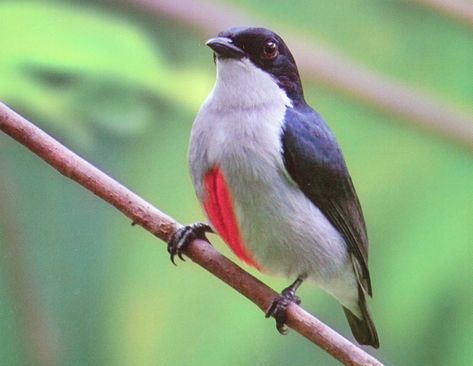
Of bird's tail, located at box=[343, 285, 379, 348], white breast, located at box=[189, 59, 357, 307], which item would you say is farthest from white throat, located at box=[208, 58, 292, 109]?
bird's tail, located at box=[343, 285, 379, 348]

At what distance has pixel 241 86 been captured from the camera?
1395 mm

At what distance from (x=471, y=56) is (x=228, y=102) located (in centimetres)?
64

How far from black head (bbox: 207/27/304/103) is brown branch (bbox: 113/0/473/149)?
34cm

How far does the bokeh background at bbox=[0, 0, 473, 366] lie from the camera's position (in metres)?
1.73

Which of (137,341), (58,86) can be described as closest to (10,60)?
(58,86)

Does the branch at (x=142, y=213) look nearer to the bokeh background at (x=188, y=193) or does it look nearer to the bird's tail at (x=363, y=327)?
the bird's tail at (x=363, y=327)

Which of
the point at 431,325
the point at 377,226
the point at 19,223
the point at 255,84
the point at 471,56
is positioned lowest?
the point at 19,223

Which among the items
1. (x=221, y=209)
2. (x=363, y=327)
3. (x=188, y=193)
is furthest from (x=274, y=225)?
(x=188, y=193)

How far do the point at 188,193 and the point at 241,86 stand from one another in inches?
16.9

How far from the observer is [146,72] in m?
1.77

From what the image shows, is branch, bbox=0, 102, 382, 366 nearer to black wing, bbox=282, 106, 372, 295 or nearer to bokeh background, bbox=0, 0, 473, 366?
black wing, bbox=282, 106, 372, 295

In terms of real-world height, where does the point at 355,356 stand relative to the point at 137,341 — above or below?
above

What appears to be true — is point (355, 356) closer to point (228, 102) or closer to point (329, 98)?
point (228, 102)

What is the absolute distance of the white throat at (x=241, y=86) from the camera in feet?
4.56
